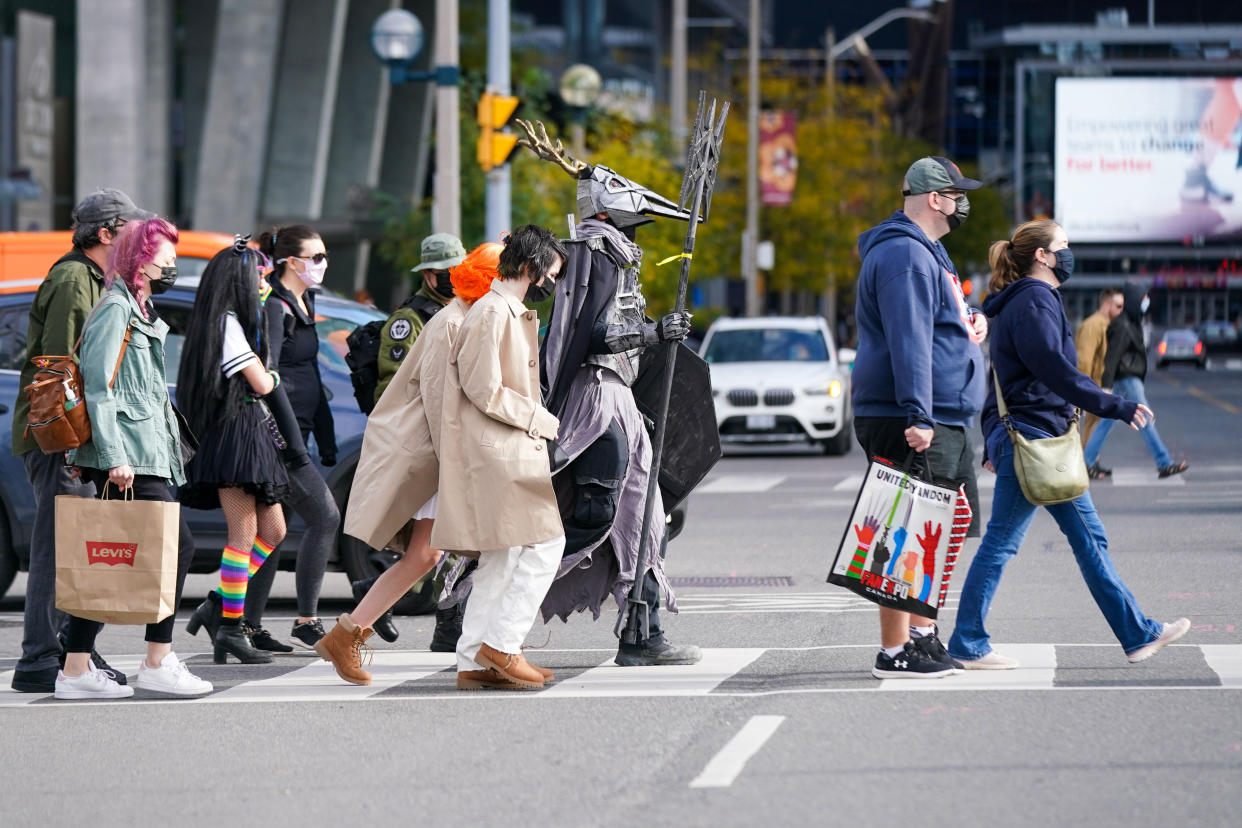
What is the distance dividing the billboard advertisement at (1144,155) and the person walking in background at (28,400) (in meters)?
68.8

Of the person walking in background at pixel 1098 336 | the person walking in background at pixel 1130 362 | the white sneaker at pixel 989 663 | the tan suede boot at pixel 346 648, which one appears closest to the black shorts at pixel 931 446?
the white sneaker at pixel 989 663

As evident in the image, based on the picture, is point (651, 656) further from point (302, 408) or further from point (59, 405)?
point (59, 405)

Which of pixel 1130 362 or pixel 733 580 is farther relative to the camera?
pixel 1130 362

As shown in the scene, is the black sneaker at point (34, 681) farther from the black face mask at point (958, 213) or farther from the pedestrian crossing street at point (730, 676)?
the black face mask at point (958, 213)

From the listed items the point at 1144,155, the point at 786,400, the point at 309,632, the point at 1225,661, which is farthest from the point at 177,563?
the point at 1144,155

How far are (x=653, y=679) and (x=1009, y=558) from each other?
1.47m

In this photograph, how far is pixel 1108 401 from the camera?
8000 mm

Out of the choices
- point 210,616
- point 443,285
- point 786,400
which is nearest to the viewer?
point 210,616

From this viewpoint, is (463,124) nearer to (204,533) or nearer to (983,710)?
(204,533)

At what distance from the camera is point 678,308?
8.38 m

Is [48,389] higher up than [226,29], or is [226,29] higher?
[226,29]

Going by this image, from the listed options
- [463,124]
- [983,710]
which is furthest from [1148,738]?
[463,124]

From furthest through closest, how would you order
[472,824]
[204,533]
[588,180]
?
[204,533], [588,180], [472,824]

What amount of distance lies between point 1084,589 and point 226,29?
2463 centimetres
